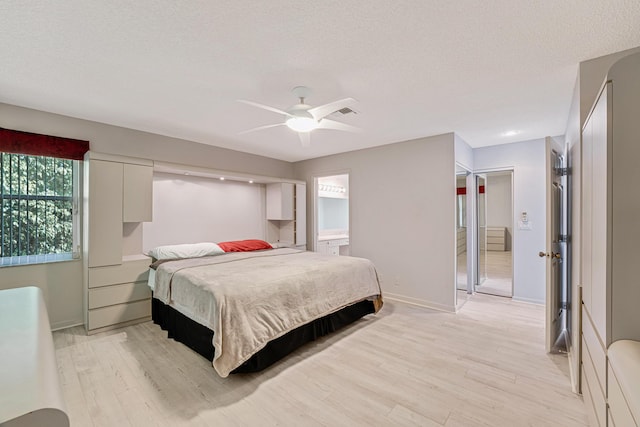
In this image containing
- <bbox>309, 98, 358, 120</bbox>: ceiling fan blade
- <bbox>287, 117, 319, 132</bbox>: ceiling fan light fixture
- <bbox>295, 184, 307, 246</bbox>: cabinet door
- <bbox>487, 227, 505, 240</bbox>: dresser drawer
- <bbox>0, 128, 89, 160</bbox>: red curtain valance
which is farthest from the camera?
→ <bbox>487, 227, 505, 240</bbox>: dresser drawer

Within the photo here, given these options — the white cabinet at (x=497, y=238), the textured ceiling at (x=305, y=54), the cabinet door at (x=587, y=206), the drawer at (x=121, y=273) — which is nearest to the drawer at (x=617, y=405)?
the cabinet door at (x=587, y=206)

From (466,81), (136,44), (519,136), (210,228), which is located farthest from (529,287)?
(136,44)

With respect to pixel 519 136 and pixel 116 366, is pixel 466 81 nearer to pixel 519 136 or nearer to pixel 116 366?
pixel 519 136

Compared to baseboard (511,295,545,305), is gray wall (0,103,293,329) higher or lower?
higher

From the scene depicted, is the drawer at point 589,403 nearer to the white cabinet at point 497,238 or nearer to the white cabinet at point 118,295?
the white cabinet at point 118,295

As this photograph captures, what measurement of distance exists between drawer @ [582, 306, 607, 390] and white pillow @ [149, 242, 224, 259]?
379 cm

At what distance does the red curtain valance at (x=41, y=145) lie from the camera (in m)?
2.82

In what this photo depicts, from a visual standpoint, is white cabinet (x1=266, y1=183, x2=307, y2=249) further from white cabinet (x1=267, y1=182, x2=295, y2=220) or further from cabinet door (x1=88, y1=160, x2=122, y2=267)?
cabinet door (x1=88, y1=160, x2=122, y2=267)

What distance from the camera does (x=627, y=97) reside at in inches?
47.4

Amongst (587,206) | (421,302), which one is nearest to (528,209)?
(421,302)

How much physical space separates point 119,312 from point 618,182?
4.36 metres

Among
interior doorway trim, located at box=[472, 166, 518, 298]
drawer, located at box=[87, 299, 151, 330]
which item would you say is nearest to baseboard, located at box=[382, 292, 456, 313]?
interior doorway trim, located at box=[472, 166, 518, 298]

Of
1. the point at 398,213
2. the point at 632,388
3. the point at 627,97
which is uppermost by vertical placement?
the point at 627,97

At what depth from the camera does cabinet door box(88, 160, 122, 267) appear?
3.06 metres
